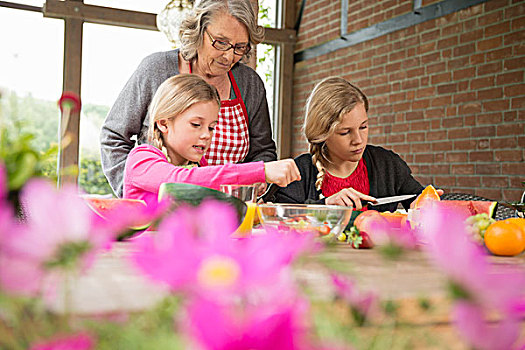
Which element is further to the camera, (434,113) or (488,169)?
(434,113)

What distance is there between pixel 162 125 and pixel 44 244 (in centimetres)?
184

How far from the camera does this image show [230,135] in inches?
90.3

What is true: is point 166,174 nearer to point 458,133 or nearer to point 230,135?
point 230,135

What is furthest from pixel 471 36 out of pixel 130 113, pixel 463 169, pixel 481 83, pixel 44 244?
pixel 44 244

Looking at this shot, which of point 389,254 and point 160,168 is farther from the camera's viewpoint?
point 160,168

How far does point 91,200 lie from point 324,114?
1.58m

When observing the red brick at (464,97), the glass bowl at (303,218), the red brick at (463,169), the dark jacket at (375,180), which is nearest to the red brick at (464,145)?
the red brick at (463,169)

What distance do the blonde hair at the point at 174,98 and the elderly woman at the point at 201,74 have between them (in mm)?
182

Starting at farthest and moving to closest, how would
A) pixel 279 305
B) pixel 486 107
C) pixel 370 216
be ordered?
1. pixel 486 107
2. pixel 370 216
3. pixel 279 305

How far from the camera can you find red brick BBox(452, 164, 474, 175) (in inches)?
181

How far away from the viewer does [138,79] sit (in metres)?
2.15

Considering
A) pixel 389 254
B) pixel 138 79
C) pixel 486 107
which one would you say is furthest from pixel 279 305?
pixel 486 107

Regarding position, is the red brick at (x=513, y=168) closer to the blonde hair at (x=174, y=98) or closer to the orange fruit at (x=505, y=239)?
the blonde hair at (x=174, y=98)

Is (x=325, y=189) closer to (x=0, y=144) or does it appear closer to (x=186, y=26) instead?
(x=186, y=26)
